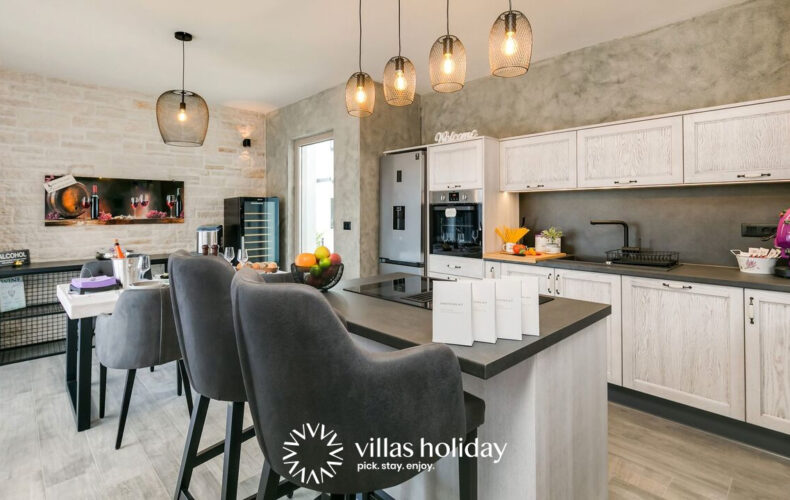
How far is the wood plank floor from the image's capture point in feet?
6.55

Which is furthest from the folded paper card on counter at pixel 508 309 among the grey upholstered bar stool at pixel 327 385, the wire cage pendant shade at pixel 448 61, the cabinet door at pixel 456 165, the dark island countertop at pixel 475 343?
the cabinet door at pixel 456 165

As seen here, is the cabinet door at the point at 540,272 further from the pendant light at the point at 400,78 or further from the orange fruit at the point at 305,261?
the orange fruit at the point at 305,261

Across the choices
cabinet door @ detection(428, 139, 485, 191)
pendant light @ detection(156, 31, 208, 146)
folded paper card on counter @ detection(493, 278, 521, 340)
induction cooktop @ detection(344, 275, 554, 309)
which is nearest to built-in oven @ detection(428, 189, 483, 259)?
cabinet door @ detection(428, 139, 485, 191)

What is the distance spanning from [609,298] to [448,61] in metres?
2.07

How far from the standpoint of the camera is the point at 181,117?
2932 millimetres

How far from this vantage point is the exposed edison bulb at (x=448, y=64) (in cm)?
185

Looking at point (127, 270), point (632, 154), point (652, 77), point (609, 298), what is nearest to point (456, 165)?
point (632, 154)

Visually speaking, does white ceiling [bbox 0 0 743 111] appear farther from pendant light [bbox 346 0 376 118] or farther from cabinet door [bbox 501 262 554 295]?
cabinet door [bbox 501 262 554 295]

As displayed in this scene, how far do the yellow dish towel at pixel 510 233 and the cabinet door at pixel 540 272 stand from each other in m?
0.34

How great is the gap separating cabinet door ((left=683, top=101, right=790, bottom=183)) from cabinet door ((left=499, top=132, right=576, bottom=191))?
2.67 feet

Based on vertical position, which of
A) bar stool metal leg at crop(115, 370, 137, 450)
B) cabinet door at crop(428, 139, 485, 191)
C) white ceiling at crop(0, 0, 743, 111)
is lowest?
bar stool metal leg at crop(115, 370, 137, 450)

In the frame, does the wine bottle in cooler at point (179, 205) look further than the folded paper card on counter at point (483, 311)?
Yes

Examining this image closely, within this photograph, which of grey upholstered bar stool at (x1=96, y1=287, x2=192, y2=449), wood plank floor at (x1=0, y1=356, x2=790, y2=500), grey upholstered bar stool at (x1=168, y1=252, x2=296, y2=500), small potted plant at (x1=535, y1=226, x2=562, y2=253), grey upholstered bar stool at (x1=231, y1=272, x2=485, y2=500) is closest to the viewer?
grey upholstered bar stool at (x1=231, y1=272, x2=485, y2=500)

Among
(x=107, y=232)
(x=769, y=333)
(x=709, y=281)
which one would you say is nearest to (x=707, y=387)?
(x=769, y=333)
